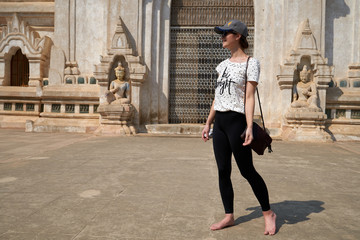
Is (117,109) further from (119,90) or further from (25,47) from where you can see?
(25,47)

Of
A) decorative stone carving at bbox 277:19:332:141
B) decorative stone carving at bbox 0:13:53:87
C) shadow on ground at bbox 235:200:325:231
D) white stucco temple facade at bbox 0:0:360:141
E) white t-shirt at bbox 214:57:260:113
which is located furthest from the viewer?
decorative stone carving at bbox 0:13:53:87

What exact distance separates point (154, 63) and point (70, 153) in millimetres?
5177

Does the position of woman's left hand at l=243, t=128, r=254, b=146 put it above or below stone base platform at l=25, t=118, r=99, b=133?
above

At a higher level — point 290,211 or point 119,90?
point 119,90

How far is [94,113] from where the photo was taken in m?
9.45

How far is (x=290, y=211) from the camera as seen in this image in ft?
8.57

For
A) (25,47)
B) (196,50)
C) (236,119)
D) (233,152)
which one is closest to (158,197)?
(233,152)

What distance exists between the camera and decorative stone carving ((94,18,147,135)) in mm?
8352

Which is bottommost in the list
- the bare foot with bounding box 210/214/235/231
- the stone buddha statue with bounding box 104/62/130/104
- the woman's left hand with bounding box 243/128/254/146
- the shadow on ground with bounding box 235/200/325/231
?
the shadow on ground with bounding box 235/200/325/231

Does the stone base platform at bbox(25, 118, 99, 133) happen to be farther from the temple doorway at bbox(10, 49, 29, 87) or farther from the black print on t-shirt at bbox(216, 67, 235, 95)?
the black print on t-shirt at bbox(216, 67, 235, 95)

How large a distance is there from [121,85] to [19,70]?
5.20m

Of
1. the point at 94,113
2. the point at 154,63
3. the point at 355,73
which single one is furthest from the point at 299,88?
the point at 94,113

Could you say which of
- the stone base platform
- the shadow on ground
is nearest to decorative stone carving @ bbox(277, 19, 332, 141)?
the shadow on ground

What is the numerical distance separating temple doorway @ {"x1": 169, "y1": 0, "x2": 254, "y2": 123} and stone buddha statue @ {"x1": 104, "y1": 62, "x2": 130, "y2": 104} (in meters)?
1.77
